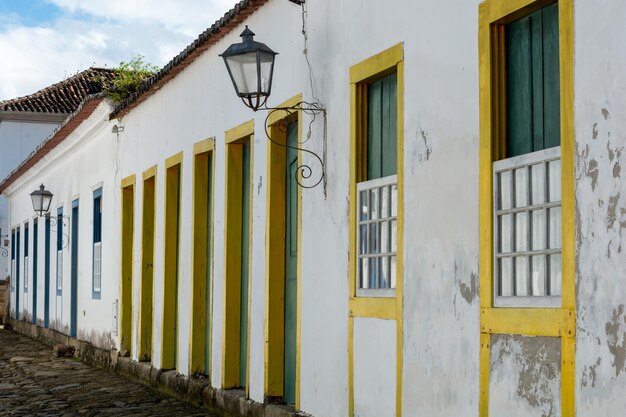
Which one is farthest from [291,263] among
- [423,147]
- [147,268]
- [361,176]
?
[147,268]

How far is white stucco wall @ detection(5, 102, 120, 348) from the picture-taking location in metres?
16.7

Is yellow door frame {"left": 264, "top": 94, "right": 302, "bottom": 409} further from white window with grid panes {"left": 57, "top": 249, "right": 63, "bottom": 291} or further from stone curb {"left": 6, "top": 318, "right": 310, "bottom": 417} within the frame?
white window with grid panes {"left": 57, "top": 249, "right": 63, "bottom": 291}

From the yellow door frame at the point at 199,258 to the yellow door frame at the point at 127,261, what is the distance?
3.39 meters

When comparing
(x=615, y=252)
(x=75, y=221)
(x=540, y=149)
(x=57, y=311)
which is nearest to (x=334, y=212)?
(x=540, y=149)

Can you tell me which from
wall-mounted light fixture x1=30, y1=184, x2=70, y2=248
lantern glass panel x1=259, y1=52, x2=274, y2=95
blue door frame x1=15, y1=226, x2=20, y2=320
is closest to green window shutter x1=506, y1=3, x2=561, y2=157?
lantern glass panel x1=259, y1=52, x2=274, y2=95

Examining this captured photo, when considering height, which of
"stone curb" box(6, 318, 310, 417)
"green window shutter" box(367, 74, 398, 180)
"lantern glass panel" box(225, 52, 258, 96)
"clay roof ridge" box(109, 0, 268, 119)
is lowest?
"stone curb" box(6, 318, 310, 417)

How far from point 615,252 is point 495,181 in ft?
3.97

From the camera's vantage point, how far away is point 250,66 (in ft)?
27.8

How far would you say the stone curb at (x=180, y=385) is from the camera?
955cm

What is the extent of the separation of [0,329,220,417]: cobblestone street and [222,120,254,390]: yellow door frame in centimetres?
49

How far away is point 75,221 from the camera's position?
2075 centimetres

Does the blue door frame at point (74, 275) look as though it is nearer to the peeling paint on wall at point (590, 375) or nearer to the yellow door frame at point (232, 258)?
the yellow door frame at point (232, 258)

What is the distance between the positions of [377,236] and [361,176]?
0.47m

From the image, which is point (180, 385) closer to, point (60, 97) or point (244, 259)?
point (244, 259)
